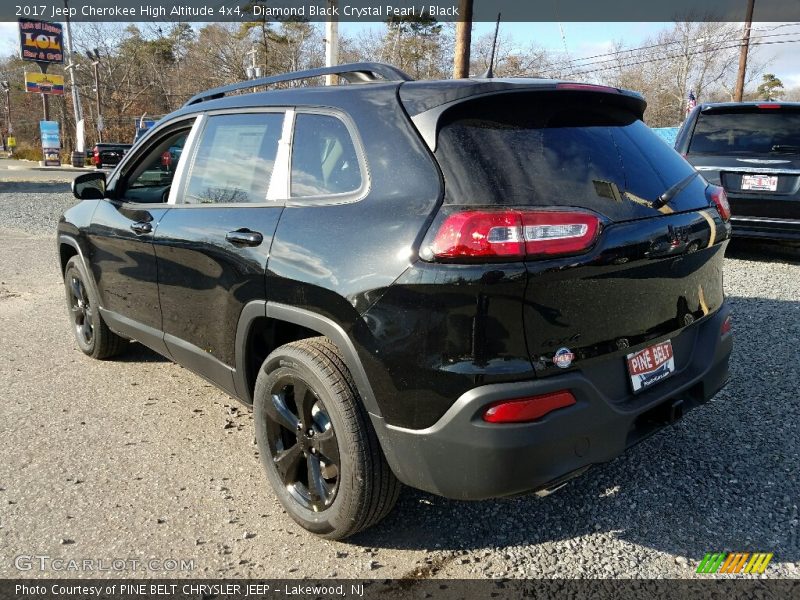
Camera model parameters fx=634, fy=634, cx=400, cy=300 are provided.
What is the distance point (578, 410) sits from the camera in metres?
2.13

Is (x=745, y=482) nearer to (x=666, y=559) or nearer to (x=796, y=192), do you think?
(x=666, y=559)

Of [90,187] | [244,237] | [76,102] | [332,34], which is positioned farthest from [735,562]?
[76,102]

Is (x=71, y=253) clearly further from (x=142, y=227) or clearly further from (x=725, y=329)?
(x=725, y=329)

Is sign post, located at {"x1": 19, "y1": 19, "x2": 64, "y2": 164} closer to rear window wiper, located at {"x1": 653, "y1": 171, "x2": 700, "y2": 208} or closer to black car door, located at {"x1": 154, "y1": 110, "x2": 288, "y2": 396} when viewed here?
black car door, located at {"x1": 154, "y1": 110, "x2": 288, "y2": 396}

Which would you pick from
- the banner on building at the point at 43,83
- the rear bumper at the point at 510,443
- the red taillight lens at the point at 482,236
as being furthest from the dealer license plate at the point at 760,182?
the banner on building at the point at 43,83

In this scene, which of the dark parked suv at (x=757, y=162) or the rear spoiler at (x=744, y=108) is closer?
the dark parked suv at (x=757, y=162)

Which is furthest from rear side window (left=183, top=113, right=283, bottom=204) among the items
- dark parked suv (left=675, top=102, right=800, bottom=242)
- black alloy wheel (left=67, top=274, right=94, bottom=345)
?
dark parked suv (left=675, top=102, right=800, bottom=242)

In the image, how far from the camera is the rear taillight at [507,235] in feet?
6.61

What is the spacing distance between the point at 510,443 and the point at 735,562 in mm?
1152

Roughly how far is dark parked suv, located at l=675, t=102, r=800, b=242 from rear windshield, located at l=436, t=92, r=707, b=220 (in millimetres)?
5335

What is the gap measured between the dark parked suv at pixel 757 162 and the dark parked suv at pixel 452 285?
4.85 metres

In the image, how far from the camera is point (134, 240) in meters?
3.71

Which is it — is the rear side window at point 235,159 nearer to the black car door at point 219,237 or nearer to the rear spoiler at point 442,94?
the black car door at point 219,237

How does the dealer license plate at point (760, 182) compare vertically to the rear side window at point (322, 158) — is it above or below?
below
